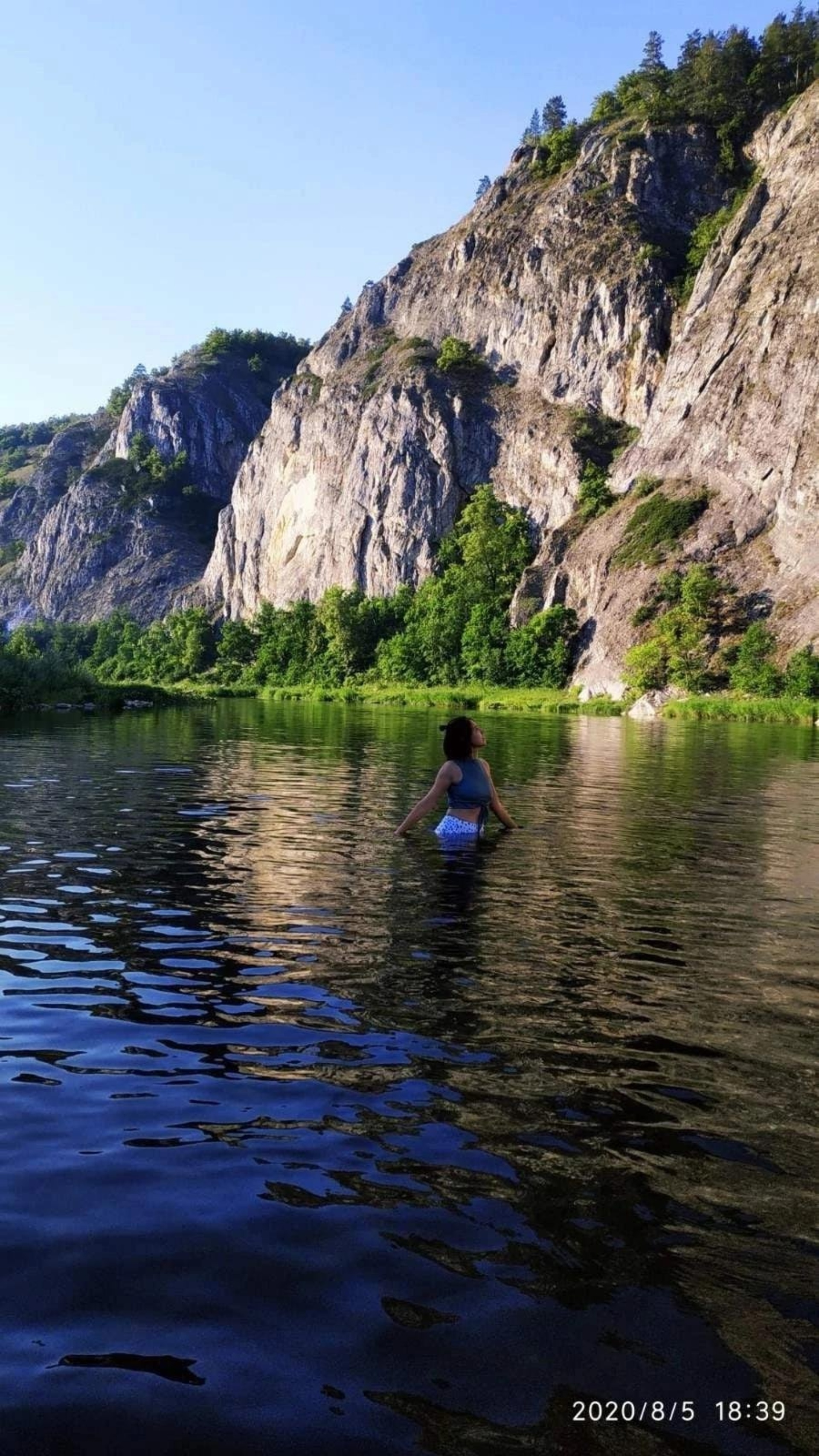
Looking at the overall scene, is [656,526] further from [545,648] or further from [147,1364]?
[147,1364]

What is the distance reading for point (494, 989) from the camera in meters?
9.98

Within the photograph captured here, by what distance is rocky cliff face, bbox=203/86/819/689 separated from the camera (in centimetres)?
11225

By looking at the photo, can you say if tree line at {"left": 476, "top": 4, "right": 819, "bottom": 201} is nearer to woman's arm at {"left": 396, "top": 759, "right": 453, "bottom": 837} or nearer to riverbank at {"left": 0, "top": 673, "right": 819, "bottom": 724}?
riverbank at {"left": 0, "top": 673, "right": 819, "bottom": 724}

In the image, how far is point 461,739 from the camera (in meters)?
17.3

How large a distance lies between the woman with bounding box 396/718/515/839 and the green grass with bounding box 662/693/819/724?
62.2 metres

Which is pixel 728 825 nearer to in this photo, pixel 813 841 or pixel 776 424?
pixel 813 841

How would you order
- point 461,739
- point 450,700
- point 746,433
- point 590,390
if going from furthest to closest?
point 590,390 < point 746,433 < point 450,700 < point 461,739

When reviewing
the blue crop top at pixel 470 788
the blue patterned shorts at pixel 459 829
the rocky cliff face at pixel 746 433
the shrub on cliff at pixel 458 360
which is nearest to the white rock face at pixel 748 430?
the rocky cliff face at pixel 746 433

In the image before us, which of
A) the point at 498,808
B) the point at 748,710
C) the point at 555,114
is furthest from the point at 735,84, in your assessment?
the point at 498,808

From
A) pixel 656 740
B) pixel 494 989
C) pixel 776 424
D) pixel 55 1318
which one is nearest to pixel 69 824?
pixel 494 989

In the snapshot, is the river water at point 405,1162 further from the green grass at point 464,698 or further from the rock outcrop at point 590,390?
the rock outcrop at point 590,390

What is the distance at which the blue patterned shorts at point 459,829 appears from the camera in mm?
18656

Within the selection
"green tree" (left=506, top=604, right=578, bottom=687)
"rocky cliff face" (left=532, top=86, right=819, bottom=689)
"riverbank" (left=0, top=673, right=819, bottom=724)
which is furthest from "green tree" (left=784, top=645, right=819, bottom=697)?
"green tree" (left=506, top=604, right=578, bottom=687)

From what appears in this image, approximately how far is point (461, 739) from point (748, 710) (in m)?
68.2
